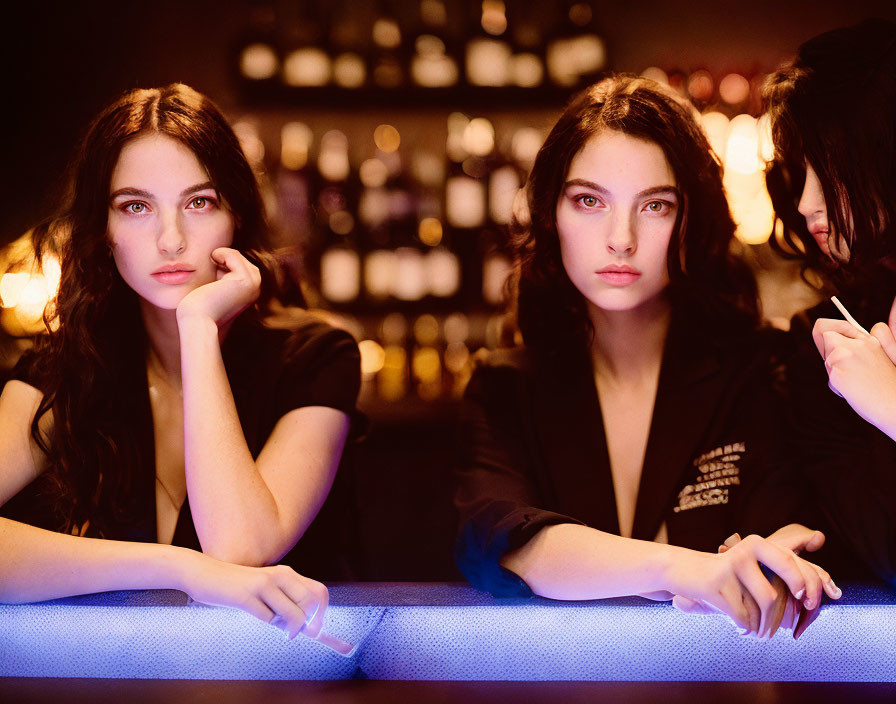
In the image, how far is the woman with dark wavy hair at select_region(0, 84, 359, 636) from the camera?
119 cm

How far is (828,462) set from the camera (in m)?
1.29

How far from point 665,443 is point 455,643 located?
63cm

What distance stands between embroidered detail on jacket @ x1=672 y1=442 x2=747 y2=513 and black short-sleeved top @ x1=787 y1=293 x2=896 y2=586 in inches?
3.9

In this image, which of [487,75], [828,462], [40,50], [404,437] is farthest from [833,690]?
[40,50]

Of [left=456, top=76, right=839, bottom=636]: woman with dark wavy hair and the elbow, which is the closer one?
the elbow

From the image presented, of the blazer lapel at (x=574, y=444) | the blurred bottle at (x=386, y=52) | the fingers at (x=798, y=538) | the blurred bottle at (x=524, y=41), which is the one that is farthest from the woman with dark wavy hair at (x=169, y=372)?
the blurred bottle at (x=524, y=41)

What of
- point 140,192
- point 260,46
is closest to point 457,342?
point 260,46

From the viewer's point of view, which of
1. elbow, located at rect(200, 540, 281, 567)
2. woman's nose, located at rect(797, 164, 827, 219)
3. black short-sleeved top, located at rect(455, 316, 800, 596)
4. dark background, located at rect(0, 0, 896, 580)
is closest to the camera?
elbow, located at rect(200, 540, 281, 567)

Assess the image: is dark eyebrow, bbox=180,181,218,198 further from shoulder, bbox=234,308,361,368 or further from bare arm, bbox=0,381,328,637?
bare arm, bbox=0,381,328,637

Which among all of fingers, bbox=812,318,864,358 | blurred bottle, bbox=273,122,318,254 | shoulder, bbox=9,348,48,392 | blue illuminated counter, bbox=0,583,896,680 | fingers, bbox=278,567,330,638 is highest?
blurred bottle, bbox=273,122,318,254

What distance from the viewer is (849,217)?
1.21 metres

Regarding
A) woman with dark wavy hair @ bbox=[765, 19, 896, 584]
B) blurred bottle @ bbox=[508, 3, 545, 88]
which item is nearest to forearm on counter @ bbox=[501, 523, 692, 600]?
woman with dark wavy hair @ bbox=[765, 19, 896, 584]

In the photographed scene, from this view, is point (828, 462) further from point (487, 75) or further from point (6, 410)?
point (487, 75)

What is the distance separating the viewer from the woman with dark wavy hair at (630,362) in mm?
1316
